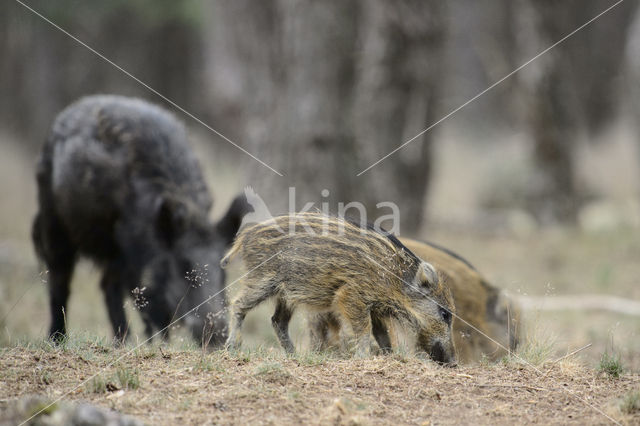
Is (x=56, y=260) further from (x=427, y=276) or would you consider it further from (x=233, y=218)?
(x=427, y=276)

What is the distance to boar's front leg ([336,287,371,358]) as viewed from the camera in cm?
444

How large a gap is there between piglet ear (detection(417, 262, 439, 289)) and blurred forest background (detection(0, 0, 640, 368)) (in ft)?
1.83

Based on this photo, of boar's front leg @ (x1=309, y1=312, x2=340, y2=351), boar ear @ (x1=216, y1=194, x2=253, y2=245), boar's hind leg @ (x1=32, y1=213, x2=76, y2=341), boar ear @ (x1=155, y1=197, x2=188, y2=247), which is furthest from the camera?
boar's hind leg @ (x1=32, y1=213, x2=76, y2=341)

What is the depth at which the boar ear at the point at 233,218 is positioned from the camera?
5721 millimetres

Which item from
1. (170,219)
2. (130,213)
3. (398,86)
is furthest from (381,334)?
(398,86)

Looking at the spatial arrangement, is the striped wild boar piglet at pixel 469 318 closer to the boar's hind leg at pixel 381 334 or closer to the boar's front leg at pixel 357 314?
the boar's hind leg at pixel 381 334

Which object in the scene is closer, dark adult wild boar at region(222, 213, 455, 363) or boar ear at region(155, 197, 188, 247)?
dark adult wild boar at region(222, 213, 455, 363)

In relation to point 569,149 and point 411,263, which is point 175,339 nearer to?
point 411,263

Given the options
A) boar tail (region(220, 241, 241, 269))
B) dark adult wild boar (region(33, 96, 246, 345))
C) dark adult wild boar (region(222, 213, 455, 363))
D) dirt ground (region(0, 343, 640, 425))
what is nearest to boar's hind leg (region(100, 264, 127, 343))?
dark adult wild boar (region(33, 96, 246, 345))

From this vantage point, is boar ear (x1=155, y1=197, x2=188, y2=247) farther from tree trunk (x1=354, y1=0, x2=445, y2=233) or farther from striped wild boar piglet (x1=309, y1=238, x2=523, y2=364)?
tree trunk (x1=354, y1=0, x2=445, y2=233)

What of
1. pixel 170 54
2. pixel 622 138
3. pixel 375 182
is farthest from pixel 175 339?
pixel 170 54

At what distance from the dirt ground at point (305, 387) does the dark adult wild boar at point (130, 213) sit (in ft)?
4.75

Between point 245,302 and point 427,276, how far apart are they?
3.86ft

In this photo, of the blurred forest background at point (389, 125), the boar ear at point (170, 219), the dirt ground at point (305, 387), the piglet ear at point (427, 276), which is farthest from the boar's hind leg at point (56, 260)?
the piglet ear at point (427, 276)
